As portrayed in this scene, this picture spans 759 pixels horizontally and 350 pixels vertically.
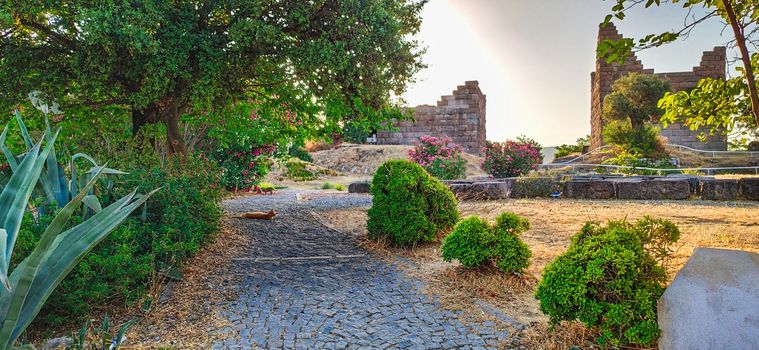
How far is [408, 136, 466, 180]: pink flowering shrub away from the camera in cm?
1209

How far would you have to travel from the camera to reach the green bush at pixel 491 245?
3969mm

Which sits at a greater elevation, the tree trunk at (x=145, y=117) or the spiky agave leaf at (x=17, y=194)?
the tree trunk at (x=145, y=117)

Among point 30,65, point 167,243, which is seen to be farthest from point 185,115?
point 167,243

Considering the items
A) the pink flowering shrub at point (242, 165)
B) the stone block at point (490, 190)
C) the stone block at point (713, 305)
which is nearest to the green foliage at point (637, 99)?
the stone block at point (490, 190)

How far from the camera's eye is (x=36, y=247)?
192 centimetres

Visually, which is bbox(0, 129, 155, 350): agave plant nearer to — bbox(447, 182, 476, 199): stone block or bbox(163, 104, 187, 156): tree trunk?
bbox(163, 104, 187, 156): tree trunk

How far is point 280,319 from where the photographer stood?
327cm

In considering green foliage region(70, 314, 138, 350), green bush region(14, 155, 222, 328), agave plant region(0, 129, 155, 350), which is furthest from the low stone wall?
agave plant region(0, 129, 155, 350)

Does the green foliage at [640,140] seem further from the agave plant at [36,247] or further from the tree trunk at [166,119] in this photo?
the agave plant at [36,247]

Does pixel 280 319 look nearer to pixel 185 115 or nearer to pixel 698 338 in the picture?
pixel 698 338

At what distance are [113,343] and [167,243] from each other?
1323mm

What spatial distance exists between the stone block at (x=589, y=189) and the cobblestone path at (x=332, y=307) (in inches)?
246

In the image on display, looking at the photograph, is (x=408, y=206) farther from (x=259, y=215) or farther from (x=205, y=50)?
(x=205, y=50)

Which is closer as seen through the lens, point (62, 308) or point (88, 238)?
point (88, 238)
